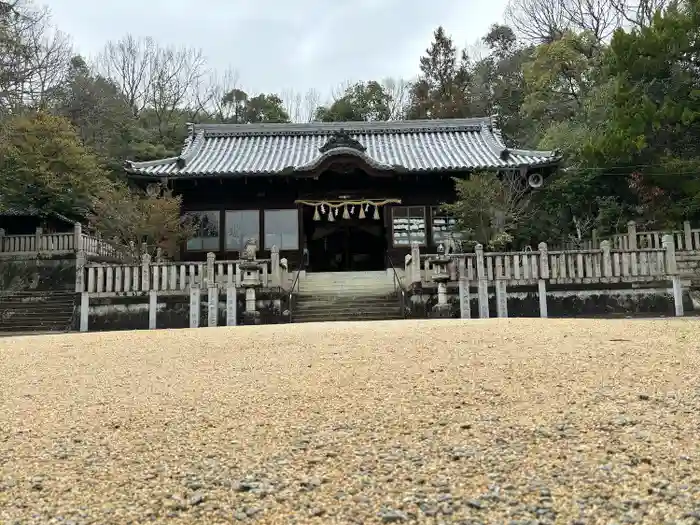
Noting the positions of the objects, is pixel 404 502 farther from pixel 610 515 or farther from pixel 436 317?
pixel 436 317

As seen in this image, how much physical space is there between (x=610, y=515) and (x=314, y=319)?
34.8ft

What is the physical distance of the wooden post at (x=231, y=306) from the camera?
12547 millimetres

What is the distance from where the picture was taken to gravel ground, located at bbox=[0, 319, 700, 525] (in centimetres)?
267

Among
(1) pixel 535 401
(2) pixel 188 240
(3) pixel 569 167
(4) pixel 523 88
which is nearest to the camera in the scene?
(1) pixel 535 401

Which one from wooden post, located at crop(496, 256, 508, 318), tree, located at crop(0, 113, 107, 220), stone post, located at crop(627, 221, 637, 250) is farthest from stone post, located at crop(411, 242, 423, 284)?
tree, located at crop(0, 113, 107, 220)

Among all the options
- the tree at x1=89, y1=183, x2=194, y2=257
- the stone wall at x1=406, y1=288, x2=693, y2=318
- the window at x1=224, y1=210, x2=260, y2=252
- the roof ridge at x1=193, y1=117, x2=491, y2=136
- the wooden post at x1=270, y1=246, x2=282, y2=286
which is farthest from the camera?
the roof ridge at x1=193, y1=117, x2=491, y2=136

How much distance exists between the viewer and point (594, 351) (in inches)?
228

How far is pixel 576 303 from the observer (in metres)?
12.8

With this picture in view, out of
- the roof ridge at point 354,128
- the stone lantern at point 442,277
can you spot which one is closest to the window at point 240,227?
the roof ridge at point 354,128

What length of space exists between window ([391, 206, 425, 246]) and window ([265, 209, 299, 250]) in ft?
11.5

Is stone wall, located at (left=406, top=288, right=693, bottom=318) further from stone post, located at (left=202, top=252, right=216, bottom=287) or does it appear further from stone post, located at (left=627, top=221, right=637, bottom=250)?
stone post, located at (left=627, top=221, right=637, bottom=250)

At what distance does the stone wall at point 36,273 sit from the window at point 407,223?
459 inches

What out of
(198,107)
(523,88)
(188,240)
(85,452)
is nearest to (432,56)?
(523,88)

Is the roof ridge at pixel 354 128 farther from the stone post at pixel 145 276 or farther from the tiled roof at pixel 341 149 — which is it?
the stone post at pixel 145 276
